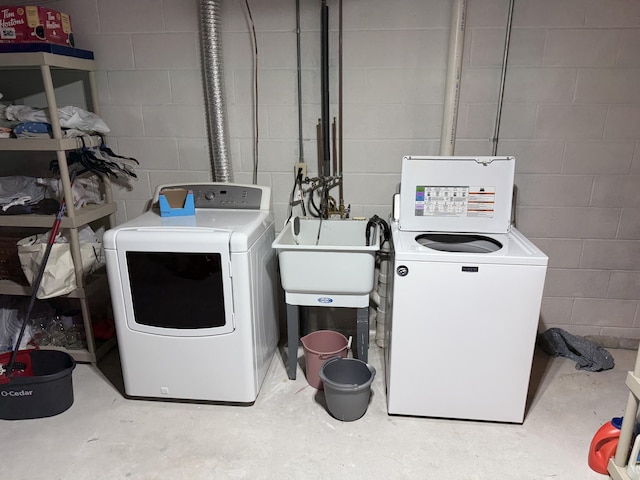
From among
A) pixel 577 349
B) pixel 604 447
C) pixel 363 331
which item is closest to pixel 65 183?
pixel 363 331

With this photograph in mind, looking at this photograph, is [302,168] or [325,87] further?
[302,168]

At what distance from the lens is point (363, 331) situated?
223 cm

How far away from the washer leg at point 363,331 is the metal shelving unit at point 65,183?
4.77 ft

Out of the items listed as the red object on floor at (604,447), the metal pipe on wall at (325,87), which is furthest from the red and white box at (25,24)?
the red object on floor at (604,447)

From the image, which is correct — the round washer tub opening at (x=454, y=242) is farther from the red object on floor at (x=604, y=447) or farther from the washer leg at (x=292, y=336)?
the red object on floor at (x=604, y=447)

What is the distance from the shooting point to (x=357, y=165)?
249cm

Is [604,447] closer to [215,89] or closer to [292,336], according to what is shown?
[292,336]

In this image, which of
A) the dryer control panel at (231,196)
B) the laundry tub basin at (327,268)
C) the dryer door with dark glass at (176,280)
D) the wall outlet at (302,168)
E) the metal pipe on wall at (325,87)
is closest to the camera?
the dryer door with dark glass at (176,280)

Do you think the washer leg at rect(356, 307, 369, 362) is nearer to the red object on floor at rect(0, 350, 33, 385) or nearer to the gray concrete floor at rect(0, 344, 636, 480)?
the gray concrete floor at rect(0, 344, 636, 480)

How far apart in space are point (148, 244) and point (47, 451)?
3.17ft

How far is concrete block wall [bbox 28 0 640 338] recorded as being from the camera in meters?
2.22

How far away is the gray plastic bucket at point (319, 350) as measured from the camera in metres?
2.24

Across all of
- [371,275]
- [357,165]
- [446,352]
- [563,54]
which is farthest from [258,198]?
[563,54]

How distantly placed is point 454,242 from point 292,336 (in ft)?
3.14
